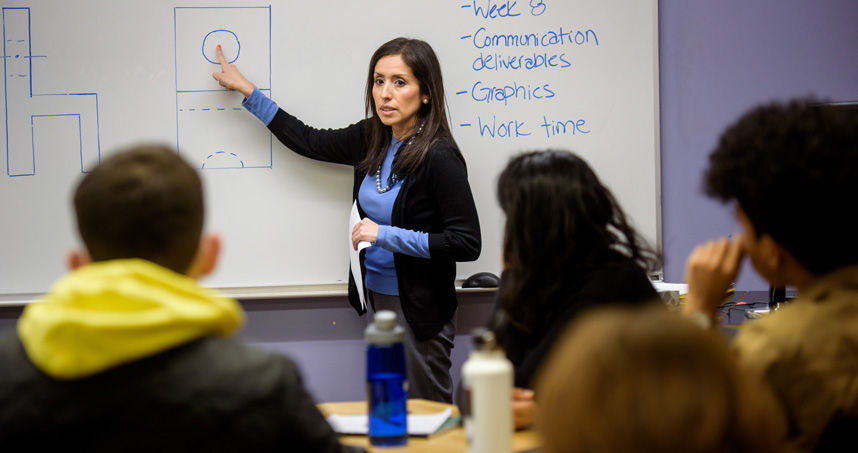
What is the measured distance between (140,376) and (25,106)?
2.27 meters

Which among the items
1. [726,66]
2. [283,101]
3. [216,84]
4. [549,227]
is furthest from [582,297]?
[726,66]

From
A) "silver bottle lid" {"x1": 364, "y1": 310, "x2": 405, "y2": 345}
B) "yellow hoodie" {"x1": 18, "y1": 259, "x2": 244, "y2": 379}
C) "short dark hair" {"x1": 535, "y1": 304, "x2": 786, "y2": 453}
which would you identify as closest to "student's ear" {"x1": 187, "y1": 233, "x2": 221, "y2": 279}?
"yellow hoodie" {"x1": 18, "y1": 259, "x2": 244, "y2": 379}

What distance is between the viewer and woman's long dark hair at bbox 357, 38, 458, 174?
98.3 inches

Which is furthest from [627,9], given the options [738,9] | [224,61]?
[224,61]

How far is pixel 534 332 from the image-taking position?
1.60 m

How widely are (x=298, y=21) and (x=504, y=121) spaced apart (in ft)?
2.87

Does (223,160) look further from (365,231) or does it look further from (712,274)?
(712,274)

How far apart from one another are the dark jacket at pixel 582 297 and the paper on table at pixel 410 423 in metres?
0.19

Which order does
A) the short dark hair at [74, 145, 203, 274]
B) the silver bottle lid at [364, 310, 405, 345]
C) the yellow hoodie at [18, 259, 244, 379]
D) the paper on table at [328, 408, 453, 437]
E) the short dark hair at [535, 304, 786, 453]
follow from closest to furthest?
the short dark hair at [535, 304, 786, 453] → the yellow hoodie at [18, 259, 244, 379] → the short dark hair at [74, 145, 203, 274] → the silver bottle lid at [364, 310, 405, 345] → the paper on table at [328, 408, 453, 437]

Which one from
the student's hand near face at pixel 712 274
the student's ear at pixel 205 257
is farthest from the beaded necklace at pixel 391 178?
the student's ear at pixel 205 257

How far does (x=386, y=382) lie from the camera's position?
1420mm

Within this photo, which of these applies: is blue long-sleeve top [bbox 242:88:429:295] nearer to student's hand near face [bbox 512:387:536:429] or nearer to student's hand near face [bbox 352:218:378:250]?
student's hand near face [bbox 352:218:378:250]

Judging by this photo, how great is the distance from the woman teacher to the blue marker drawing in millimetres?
1046

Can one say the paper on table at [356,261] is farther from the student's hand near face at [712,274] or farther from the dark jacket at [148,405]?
the dark jacket at [148,405]
